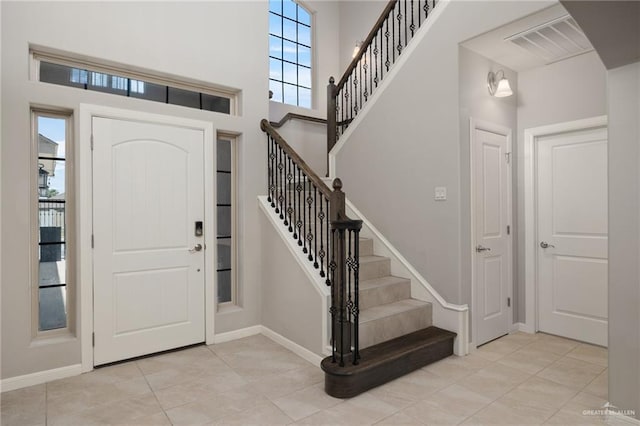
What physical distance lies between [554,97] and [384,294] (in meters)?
2.60

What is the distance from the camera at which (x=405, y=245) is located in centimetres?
379

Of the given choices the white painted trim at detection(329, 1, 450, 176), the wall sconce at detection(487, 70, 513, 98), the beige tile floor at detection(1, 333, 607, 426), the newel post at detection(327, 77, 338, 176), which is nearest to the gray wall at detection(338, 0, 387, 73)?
the newel post at detection(327, 77, 338, 176)

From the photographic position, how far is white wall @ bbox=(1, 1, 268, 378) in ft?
8.82

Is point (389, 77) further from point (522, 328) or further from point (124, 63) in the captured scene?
point (522, 328)

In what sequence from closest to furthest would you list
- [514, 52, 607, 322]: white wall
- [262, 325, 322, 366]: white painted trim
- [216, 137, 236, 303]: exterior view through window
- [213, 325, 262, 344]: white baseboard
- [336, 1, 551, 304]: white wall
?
1. [262, 325, 322, 366]: white painted trim
2. [336, 1, 551, 304]: white wall
3. [514, 52, 607, 322]: white wall
4. [213, 325, 262, 344]: white baseboard
5. [216, 137, 236, 303]: exterior view through window

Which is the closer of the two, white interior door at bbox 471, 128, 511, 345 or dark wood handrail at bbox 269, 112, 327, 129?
white interior door at bbox 471, 128, 511, 345

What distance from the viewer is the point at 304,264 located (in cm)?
326

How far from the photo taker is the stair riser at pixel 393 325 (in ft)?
9.89

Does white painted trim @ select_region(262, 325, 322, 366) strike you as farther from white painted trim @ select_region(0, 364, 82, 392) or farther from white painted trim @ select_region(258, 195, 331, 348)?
white painted trim @ select_region(0, 364, 82, 392)

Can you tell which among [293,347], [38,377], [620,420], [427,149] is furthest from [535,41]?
[38,377]

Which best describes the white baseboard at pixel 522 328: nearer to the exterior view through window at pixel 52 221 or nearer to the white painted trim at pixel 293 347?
the white painted trim at pixel 293 347

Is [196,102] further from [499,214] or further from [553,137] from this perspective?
[553,137]

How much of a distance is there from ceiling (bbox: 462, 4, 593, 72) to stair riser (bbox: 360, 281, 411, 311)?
2.30 m

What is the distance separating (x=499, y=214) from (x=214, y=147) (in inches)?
116
